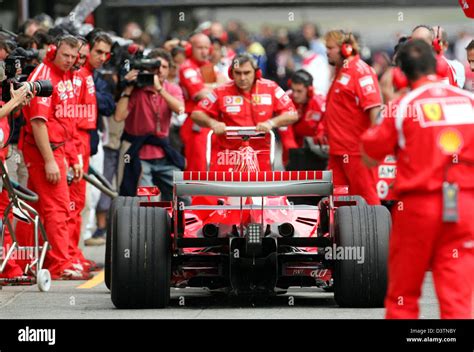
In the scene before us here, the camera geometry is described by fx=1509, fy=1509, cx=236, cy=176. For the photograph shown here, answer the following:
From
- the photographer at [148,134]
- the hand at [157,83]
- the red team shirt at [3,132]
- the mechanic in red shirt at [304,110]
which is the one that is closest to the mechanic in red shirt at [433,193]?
the red team shirt at [3,132]

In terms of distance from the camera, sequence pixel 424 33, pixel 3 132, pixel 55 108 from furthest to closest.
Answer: pixel 55 108
pixel 424 33
pixel 3 132

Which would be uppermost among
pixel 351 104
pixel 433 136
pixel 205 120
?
pixel 351 104

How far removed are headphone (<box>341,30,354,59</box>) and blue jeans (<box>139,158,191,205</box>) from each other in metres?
2.29

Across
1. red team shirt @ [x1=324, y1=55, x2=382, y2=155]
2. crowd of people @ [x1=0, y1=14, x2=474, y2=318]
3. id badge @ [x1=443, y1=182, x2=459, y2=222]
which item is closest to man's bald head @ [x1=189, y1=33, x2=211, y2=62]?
crowd of people @ [x1=0, y1=14, x2=474, y2=318]

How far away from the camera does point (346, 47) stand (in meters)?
15.0

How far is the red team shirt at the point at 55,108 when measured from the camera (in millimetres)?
13695

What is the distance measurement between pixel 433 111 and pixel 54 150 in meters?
6.40

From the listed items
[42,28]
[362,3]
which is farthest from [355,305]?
[362,3]

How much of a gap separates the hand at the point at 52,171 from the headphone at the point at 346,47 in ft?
10.3

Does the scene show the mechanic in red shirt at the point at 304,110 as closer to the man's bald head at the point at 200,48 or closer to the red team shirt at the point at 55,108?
the man's bald head at the point at 200,48

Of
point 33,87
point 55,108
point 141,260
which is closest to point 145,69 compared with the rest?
point 55,108

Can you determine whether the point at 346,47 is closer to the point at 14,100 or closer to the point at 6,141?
the point at 6,141

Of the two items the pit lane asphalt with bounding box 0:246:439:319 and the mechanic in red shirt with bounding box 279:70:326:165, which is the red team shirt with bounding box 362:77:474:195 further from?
the mechanic in red shirt with bounding box 279:70:326:165

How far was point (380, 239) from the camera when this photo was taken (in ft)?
36.8
